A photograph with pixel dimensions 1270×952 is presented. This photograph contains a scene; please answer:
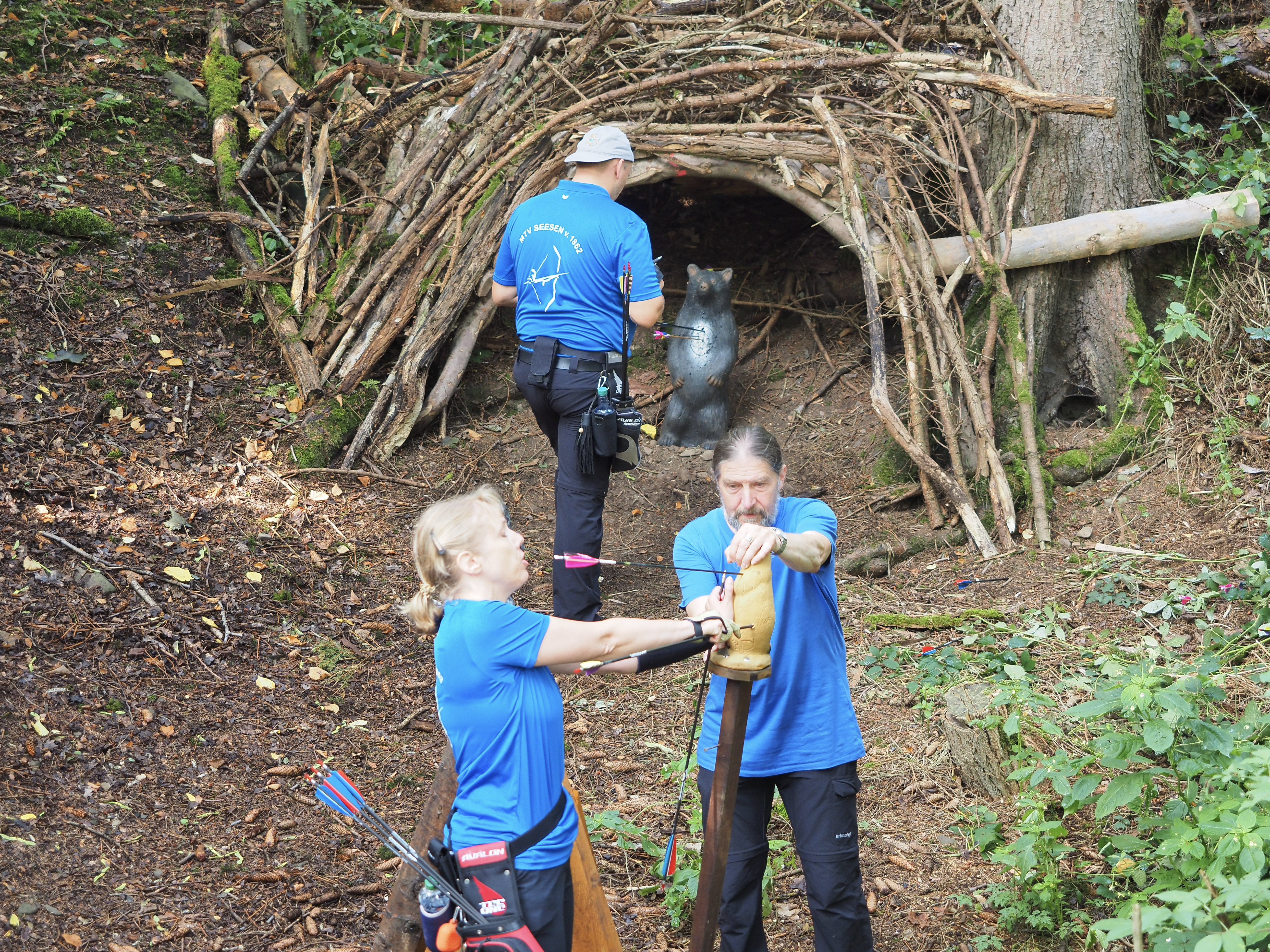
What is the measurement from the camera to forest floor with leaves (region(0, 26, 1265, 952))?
3.47 m

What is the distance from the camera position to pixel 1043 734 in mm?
3738

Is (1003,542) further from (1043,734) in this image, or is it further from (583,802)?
(583,802)

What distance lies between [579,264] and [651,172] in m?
2.09

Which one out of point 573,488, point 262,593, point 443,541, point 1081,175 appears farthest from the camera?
point 1081,175

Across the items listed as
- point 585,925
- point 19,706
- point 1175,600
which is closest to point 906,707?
point 1175,600

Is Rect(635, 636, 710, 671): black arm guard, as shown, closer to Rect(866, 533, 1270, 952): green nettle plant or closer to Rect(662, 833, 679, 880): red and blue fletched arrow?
Rect(662, 833, 679, 880): red and blue fletched arrow

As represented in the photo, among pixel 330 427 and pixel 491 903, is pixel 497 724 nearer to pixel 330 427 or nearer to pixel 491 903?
pixel 491 903

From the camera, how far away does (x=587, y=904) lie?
8.18 ft

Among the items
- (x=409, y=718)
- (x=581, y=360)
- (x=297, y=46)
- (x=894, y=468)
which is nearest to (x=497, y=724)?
(x=409, y=718)

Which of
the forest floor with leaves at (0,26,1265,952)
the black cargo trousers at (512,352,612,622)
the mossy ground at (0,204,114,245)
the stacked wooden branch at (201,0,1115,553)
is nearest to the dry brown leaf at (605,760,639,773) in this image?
the forest floor with leaves at (0,26,1265,952)

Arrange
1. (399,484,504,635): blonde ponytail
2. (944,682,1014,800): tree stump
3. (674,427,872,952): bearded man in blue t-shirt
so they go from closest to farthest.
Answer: (399,484,504,635): blonde ponytail < (674,427,872,952): bearded man in blue t-shirt < (944,682,1014,800): tree stump

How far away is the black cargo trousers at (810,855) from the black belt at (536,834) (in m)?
0.45

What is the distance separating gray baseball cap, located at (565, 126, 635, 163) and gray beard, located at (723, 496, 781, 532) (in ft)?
8.38

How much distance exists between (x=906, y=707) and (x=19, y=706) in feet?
11.5
